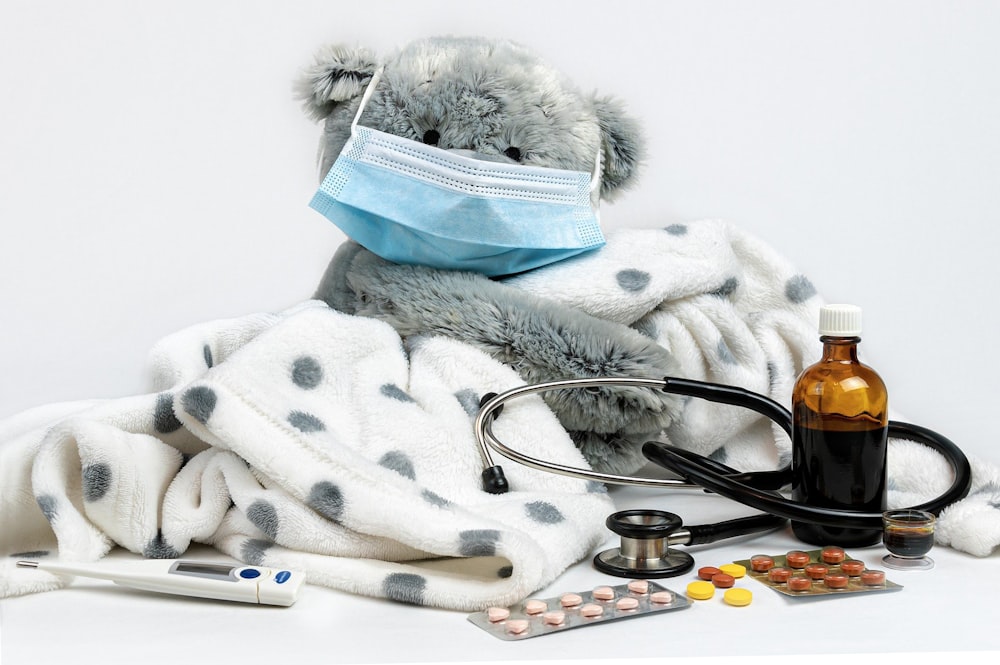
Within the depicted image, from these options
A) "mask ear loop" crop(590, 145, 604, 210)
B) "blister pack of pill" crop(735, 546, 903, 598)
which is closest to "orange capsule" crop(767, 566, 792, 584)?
"blister pack of pill" crop(735, 546, 903, 598)

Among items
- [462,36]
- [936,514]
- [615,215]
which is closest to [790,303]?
[615,215]

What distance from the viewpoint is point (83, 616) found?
94 cm

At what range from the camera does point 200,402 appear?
107 cm

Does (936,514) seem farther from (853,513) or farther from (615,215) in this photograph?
(615,215)

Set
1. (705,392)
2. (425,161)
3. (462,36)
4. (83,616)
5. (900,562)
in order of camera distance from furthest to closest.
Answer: (462,36), (425,161), (705,392), (900,562), (83,616)

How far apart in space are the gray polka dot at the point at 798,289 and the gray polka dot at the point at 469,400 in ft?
1.55

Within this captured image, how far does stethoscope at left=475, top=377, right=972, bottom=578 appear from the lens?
1.02 meters

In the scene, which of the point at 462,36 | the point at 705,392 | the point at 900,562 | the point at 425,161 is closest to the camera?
the point at 900,562

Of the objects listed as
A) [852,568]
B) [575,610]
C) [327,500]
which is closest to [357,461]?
[327,500]

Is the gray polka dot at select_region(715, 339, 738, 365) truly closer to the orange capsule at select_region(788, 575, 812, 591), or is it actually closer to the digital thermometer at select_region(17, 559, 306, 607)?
the orange capsule at select_region(788, 575, 812, 591)

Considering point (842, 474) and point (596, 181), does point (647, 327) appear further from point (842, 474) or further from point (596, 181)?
point (842, 474)

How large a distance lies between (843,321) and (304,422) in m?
0.52

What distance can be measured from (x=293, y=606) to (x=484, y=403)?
12.8 inches

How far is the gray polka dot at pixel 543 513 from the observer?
1067 mm
